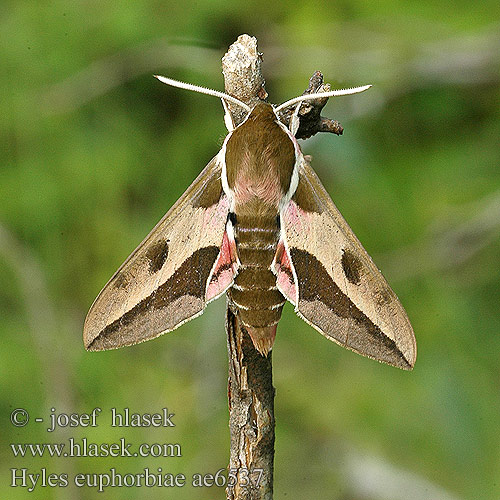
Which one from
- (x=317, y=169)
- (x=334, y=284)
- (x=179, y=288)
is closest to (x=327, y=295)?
(x=334, y=284)

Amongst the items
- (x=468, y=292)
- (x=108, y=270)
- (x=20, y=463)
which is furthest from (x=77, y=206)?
(x=468, y=292)

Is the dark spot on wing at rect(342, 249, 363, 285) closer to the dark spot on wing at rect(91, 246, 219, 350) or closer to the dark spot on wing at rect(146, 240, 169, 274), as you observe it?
the dark spot on wing at rect(91, 246, 219, 350)

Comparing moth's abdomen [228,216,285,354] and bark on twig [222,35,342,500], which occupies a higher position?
moth's abdomen [228,216,285,354]

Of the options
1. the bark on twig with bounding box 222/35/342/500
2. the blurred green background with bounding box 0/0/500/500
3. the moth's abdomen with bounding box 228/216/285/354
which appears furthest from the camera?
the blurred green background with bounding box 0/0/500/500

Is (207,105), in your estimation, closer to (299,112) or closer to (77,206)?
(77,206)

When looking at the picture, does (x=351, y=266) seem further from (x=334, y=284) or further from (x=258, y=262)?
(x=258, y=262)

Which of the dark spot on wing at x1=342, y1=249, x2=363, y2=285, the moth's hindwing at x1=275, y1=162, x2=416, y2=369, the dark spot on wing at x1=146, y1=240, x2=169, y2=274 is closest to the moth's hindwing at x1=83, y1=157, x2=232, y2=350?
the dark spot on wing at x1=146, y1=240, x2=169, y2=274
